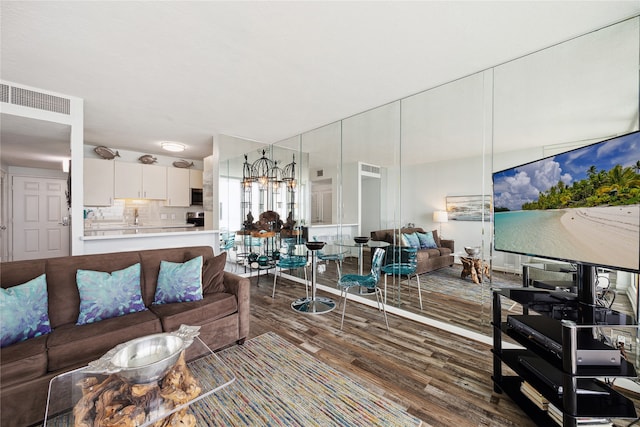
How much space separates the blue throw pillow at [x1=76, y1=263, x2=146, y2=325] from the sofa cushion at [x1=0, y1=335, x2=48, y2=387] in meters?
0.34

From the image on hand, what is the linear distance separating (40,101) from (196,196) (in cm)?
360

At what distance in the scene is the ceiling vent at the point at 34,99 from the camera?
2.72 metres

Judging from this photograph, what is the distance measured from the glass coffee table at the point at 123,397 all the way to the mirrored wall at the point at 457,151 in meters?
2.67

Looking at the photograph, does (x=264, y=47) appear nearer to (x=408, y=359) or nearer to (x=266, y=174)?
(x=408, y=359)

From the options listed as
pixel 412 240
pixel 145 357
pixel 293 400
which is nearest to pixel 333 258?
pixel 412 240

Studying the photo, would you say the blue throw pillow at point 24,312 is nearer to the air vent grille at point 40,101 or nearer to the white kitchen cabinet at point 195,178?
the air vent grille at point 40,101

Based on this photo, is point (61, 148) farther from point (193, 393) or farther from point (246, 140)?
point (193, 393)

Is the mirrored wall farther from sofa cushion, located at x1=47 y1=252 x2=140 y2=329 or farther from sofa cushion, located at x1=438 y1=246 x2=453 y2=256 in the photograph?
sofa cushion, located at x1=47 y1=252 x2=140 y2=329

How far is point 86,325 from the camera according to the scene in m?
1.89

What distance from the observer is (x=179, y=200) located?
6090mm

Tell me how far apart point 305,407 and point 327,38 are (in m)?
2.80

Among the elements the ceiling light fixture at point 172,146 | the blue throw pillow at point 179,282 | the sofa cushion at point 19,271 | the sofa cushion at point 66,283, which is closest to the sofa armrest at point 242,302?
the blue throw pillow at point 179,282

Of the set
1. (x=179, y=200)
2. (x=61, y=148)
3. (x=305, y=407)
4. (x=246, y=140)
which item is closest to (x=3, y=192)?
(x=61, y=148)

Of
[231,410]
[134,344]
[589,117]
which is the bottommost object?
[231,410]
